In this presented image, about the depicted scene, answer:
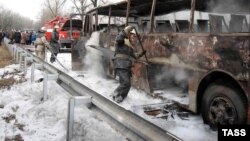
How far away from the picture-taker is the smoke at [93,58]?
445 inches

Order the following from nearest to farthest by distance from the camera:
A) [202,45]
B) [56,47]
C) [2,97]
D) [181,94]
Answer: [202,45] → [181,94] → [2,97] → [56,47]

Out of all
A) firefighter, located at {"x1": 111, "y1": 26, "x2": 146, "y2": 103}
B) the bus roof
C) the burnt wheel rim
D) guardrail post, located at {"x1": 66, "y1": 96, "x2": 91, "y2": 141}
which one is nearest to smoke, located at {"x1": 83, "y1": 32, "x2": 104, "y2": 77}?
the bus roof

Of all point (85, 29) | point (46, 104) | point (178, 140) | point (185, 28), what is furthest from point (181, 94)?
point (85, 29)

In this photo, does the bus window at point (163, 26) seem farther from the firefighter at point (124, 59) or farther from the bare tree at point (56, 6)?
the bare tree at point (56, 6)

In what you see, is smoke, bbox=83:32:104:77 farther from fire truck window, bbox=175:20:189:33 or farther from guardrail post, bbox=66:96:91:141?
guardrail post, bbox=66:96:91:141

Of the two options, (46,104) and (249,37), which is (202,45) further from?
(46,104)

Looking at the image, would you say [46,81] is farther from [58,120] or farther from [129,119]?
[129,119]

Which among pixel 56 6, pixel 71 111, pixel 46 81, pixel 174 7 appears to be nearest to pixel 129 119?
pixel 71 111

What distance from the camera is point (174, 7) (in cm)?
821

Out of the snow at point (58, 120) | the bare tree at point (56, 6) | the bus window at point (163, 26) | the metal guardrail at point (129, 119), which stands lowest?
the snow at point (58, 120)

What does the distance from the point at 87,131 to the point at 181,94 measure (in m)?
2.72

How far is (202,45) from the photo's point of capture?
583cm

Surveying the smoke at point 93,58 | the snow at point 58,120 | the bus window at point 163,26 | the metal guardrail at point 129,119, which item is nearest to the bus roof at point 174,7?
the bus window at point 163,26

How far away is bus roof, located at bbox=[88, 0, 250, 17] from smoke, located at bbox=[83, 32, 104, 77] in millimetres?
813
